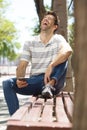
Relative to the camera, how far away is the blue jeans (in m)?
4.98

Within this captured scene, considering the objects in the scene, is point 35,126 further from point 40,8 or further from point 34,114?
point 40,8

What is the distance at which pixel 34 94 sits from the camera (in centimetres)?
519

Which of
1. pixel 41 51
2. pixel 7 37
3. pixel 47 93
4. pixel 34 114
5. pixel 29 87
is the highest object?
pixel 34 114

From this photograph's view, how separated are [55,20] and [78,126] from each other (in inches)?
192

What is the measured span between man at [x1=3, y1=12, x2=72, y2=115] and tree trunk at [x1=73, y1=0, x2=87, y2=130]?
12.7 ft

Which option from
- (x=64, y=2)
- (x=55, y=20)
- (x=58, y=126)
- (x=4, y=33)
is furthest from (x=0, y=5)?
(x=58, y=126)

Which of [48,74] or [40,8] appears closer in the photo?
[48,74]

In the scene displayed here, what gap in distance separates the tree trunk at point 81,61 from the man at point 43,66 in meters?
3.86

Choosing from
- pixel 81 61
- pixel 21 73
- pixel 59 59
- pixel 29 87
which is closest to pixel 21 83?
pixel 29 87

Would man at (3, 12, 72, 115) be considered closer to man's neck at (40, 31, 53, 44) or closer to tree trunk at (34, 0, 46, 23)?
man's neck at (40, 31, 53, 44)

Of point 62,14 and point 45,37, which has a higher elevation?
point 45,37

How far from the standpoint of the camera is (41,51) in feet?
17.7

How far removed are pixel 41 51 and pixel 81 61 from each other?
15.1 ft

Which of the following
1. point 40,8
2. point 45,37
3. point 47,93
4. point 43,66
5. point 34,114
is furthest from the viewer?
point 40,8
